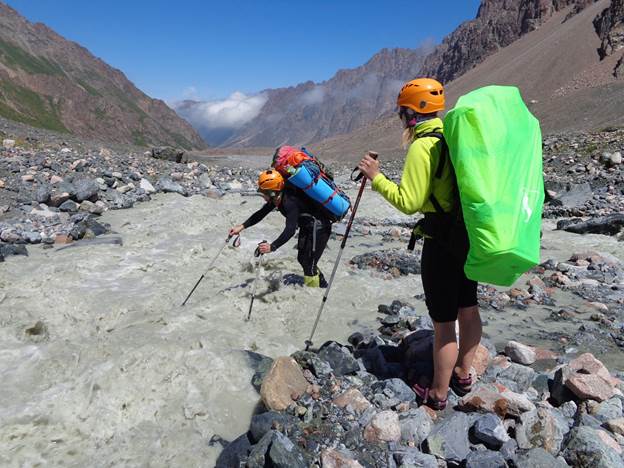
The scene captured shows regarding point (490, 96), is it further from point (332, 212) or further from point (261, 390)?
point (332, 212)

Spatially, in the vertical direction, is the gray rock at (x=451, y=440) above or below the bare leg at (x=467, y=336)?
below

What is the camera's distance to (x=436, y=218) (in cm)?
380

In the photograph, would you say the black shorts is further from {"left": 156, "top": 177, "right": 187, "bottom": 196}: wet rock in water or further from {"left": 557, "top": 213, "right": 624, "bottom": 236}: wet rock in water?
{"left": 156, "top": 177, "right": 187, "bottom": 196}: wet rock in water

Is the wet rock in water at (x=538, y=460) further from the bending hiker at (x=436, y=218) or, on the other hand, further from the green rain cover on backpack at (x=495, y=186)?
the green rain cover on backpack at (x=495, y=186)

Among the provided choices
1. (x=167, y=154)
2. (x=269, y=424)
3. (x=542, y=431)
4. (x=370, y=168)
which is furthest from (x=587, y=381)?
(x=167, y=154)

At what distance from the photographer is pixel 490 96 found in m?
3.47

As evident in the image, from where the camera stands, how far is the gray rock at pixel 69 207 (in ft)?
42.7

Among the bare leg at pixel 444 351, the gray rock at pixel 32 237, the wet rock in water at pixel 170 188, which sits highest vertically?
the wet rock in water at pixel 170 188

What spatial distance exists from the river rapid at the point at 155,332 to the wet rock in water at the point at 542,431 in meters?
2.29

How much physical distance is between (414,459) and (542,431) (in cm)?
105

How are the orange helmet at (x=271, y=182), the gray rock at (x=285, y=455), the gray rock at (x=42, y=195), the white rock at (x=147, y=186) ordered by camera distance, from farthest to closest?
the white rock at (x=147, y=186), the gray rock at (x=42, y=195), the orange helmet at (x=271, y=182), the gray rock at (x=285, y=455)

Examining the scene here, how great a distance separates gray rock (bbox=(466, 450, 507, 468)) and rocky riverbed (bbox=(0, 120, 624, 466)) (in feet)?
0.10

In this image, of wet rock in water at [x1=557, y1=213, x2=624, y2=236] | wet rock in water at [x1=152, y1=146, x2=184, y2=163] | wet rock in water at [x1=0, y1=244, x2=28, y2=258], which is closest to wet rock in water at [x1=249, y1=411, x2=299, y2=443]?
wet rock in water at [x1=0, y1=244, x2=28, y2=258]

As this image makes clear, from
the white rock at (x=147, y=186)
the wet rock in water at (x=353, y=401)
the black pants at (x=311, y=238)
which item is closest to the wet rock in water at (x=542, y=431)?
the wet rock in water at (x=353, y=401)
